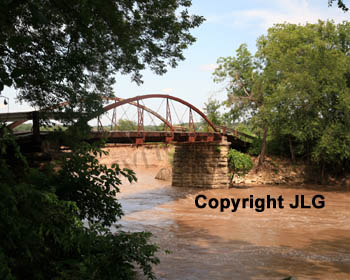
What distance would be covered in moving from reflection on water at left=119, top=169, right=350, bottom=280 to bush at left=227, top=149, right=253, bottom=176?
325cm

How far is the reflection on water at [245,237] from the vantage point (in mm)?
9273

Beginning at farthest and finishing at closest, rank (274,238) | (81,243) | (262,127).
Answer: (262,127), (274,238), (81,243)

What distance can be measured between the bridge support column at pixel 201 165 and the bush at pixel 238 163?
70cm

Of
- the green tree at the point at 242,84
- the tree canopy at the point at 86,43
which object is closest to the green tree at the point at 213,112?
the green tree at the point at 242,84

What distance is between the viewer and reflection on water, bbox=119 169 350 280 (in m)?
9.27

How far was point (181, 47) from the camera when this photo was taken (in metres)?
9.92

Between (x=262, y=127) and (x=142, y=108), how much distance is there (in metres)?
10.7

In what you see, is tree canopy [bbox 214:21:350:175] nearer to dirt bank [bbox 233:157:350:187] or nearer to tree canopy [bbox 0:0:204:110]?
dirt bank [bbox 233:157:350:187]

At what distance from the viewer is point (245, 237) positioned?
13.4m

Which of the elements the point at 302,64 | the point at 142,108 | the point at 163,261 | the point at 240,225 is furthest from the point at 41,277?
the point at 302,64

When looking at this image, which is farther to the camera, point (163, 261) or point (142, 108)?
point (142, 108)

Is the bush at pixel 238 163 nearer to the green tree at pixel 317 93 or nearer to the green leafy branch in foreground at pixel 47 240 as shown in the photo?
the green tree at pixel 317 93

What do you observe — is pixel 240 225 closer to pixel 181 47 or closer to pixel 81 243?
Answer: pixel 181 47

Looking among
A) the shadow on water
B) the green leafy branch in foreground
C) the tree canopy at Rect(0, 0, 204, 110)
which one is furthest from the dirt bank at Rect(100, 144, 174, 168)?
the green leafy branch in foreground
